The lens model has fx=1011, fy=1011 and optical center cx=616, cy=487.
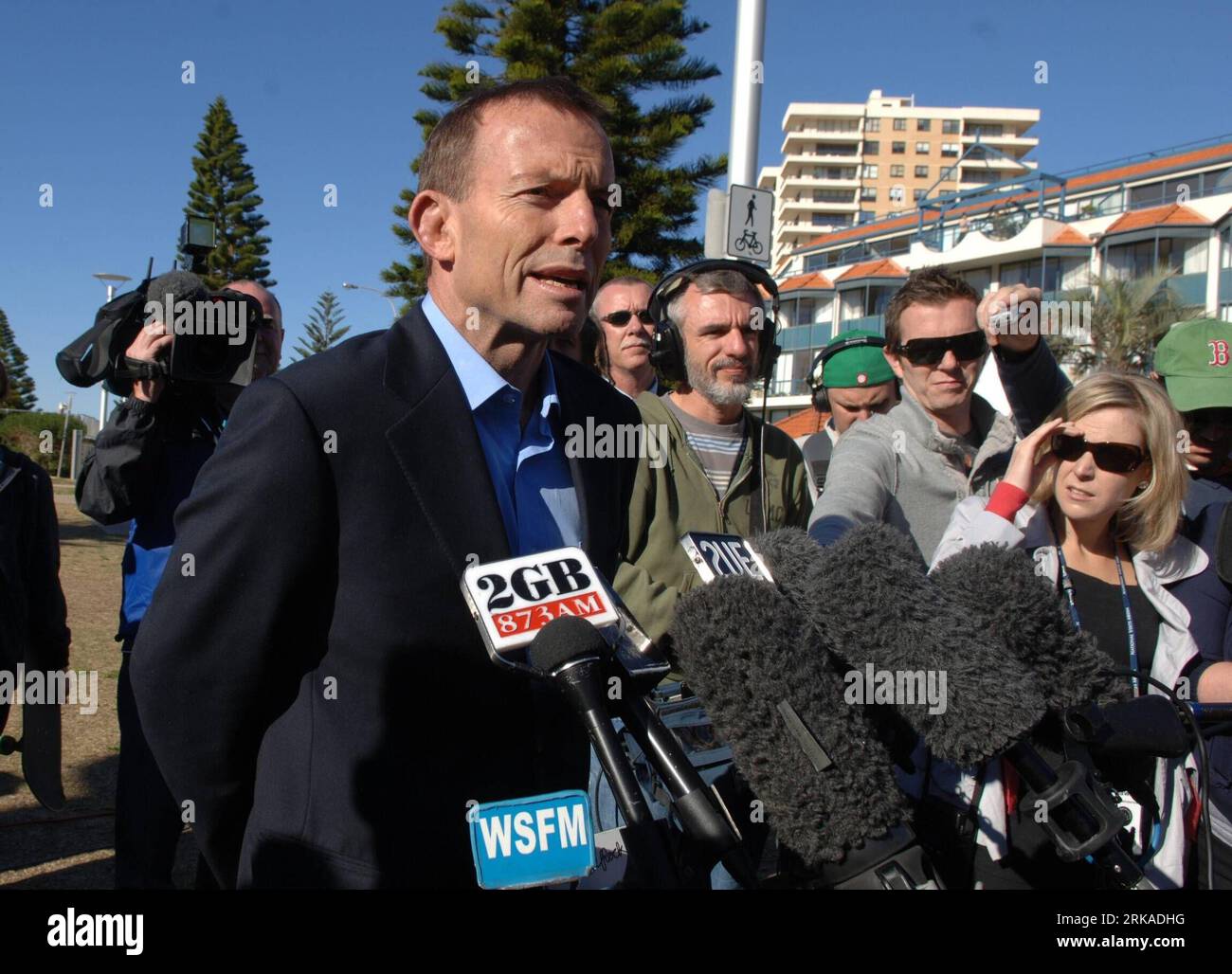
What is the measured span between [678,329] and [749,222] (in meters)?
3.17

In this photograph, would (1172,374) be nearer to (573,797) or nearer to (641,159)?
(573,797)

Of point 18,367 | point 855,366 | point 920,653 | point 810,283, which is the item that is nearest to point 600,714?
point 920,653

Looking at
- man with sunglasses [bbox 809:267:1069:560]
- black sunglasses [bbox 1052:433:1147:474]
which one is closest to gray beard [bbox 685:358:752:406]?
man with sunglasses [bbox 809:267:1069:560]

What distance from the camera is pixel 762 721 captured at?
1066 mm

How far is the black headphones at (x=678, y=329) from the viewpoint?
308 cm

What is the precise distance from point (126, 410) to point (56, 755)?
1.59 metres

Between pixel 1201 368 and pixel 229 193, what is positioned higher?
pixel 229 193

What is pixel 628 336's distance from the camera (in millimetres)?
4438

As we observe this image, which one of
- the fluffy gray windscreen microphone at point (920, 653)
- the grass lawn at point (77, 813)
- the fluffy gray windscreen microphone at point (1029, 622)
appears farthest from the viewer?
the grass lawn at point (77, 813)

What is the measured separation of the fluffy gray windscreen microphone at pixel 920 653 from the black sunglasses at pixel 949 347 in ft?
5.75

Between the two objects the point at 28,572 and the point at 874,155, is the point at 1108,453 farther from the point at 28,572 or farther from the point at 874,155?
the point at 874,155

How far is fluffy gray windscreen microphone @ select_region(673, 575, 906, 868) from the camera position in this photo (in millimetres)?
1038

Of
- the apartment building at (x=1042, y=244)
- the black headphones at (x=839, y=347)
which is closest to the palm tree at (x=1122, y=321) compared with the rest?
the apartment building at (x=1042, y=244)

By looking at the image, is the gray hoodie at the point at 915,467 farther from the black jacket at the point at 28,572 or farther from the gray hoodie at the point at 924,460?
the black jacket at the point at 28,572
